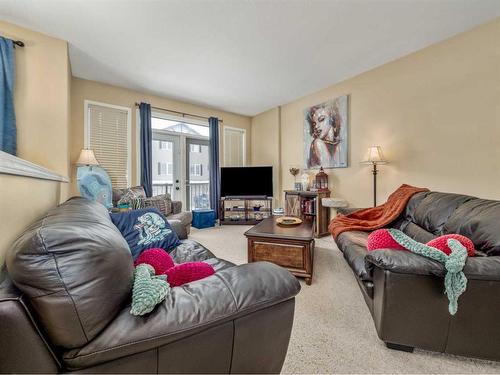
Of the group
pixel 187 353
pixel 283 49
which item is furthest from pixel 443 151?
pixel 187 353

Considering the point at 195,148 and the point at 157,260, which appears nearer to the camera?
the point at 157,260

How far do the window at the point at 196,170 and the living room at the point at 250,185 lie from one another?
0.04 m

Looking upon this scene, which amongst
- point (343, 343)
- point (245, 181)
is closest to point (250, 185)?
point (245, 181)

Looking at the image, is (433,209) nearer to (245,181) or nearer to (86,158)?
Answer: (245,181)

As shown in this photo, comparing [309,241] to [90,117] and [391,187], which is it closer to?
[391,187]

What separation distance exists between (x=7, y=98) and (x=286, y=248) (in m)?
3.24

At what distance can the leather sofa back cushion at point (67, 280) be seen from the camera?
0.53 m

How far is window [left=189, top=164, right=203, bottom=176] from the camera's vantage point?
4.88 m

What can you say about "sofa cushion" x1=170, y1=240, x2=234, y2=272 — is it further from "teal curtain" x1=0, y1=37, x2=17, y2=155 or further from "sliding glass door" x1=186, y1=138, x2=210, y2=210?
"sliding glass door" x1=186, y1=138, x2=210, y2=210

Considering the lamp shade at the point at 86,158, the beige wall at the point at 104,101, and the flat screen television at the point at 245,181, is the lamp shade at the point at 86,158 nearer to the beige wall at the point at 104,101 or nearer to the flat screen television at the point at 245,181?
the beige wall at the point at 104,101

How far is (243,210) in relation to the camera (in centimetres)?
486

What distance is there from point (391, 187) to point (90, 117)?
15.3 ft

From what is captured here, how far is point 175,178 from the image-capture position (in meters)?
4.67

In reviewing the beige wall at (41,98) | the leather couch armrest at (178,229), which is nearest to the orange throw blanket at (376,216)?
the leather couch armrest at (178,229)
